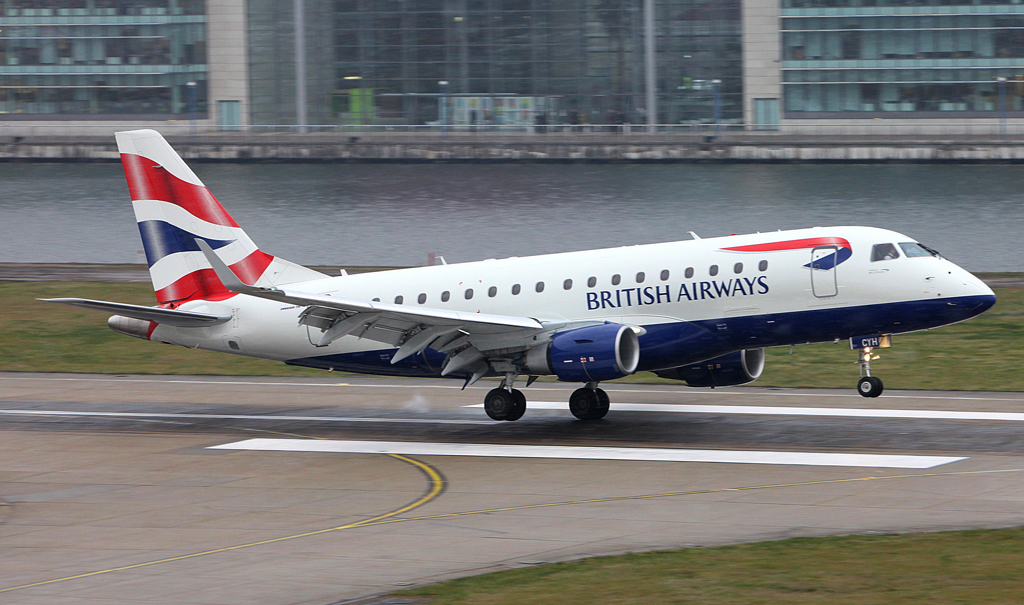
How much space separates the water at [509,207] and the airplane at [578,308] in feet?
183

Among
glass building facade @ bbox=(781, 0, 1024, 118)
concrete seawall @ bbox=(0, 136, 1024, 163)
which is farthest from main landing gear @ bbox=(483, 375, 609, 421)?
glass building facade @ bbox=(781, 0, 1024, 118)

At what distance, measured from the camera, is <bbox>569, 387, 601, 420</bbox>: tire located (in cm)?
3081

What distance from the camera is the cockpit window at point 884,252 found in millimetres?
27688

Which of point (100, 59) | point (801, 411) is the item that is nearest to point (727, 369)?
point (801, 411)

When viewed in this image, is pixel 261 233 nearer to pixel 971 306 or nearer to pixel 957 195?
pixel 957 195

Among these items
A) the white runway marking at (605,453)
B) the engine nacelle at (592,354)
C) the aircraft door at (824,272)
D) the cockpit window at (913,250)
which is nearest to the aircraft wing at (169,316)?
the white runway marking at (605,453)

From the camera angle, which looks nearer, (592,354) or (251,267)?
(592,354)

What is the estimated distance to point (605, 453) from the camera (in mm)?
26594

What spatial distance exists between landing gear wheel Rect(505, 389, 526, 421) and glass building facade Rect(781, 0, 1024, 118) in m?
123

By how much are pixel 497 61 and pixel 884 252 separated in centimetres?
12812

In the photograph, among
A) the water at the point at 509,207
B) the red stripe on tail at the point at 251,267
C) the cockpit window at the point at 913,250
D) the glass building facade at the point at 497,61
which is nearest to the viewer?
the cockpit window at the point at 913,250

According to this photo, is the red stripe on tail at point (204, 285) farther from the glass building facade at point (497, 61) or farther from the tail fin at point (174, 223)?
the glass building facade at point (497, 61)

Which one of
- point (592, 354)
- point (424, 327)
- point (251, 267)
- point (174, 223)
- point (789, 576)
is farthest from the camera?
point (251, 267)

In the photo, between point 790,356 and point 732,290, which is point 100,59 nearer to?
point 790,356
